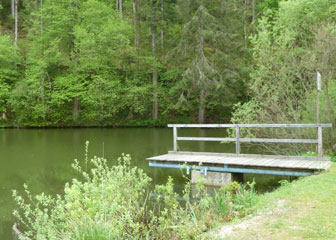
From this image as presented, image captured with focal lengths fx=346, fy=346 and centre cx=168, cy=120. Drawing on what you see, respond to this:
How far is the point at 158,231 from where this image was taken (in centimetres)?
471

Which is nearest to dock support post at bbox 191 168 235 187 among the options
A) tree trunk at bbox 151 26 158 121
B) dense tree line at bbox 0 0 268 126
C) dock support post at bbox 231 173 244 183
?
dock support post at bbox 231 173 244 183

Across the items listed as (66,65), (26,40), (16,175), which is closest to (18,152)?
(16,175)

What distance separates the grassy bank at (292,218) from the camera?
13.6ft

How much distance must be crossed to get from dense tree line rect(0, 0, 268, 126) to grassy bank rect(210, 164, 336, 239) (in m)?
22.0

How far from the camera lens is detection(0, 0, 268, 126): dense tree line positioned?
29.0 m

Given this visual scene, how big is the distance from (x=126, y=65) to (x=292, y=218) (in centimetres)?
3001

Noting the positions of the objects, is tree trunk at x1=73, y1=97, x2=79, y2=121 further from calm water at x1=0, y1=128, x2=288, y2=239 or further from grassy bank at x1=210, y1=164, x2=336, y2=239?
grassy bank at x1=210, y1=164, x2=336, y2=239

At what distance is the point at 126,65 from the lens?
3344cm

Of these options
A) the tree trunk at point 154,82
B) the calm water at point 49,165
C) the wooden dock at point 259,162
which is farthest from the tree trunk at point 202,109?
the wooden dock at point 259,162

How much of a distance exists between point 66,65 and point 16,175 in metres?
24.0

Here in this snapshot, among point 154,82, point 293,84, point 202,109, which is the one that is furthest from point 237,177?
point 154,82

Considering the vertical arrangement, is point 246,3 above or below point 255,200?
above

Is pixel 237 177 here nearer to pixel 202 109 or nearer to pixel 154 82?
pixel 202 109

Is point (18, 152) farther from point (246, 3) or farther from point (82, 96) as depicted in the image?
point (246, 3)
